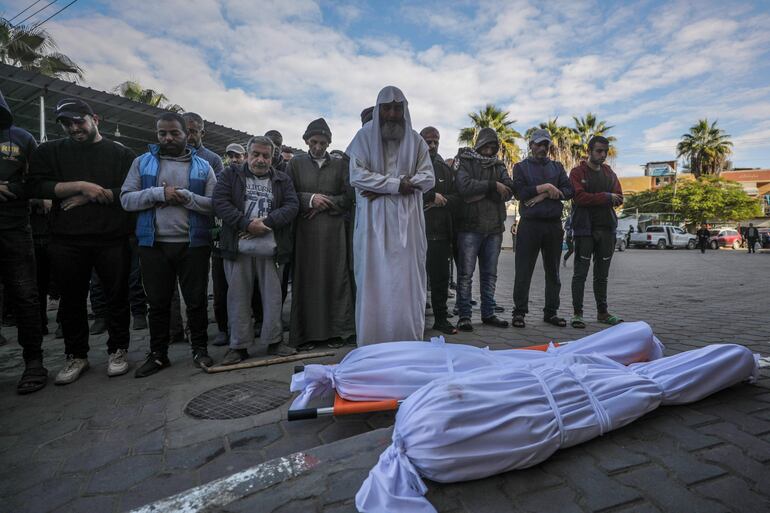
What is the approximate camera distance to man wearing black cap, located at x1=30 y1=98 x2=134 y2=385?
10.7 ft

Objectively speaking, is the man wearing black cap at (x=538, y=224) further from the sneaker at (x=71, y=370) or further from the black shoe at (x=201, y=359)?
the sneaker at (x=71, y=370)

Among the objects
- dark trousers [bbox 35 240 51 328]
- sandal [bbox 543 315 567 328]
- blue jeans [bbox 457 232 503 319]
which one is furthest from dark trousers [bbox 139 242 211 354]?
sandal [bbox 543 315 567 328]

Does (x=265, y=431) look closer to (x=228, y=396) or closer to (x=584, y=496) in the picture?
(x=228, y=396)

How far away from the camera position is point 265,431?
7.70 ft

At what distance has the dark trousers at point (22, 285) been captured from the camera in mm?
3197

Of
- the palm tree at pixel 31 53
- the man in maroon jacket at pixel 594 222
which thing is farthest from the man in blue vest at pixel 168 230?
the palm tree at pixel 31 53

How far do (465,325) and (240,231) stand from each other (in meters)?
2.53

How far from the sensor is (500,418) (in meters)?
1.77

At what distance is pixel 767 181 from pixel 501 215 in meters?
72.5

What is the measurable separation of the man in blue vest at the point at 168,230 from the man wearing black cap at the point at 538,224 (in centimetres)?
332

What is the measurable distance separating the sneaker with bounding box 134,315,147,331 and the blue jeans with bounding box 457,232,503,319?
3881 mm

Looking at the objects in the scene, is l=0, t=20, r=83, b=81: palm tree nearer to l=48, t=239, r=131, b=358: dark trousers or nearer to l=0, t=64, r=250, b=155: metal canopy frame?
l=0, t=64, r=250, b=155: metal canopy frame

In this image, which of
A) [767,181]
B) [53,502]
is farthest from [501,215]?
[767,181]

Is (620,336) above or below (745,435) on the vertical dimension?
above
